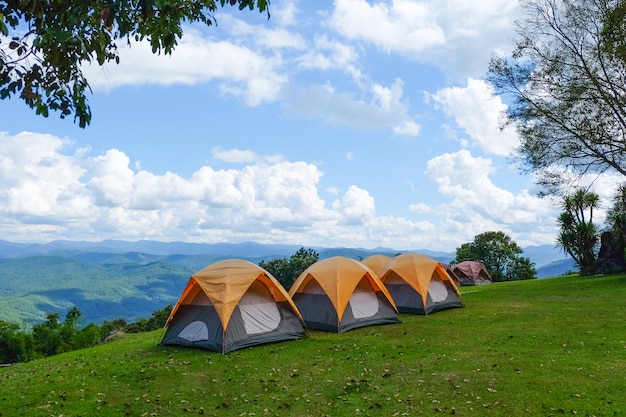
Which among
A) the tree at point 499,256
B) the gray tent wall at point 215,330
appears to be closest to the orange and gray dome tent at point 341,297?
the gray tent wall at point 215,330

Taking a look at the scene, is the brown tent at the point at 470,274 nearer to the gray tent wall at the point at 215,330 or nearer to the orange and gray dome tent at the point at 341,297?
the orange and gray dome tent at the point at 341,297

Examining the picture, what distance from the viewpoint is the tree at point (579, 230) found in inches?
1323

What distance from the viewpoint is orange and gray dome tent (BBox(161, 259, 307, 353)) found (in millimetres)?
12883

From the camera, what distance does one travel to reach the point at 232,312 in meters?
13.1

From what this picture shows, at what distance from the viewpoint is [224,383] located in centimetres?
995

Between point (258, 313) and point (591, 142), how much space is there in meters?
19.4

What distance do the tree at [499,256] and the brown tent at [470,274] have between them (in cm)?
864

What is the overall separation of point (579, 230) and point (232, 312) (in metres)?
31.1

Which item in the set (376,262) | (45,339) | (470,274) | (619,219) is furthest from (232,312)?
(470,274)

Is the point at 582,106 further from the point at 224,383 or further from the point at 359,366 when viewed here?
the point at 224,383

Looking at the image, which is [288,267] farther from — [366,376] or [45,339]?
[366,376]

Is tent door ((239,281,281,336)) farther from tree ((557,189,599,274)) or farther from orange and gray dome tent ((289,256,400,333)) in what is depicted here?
tree ((557,189,599,274))

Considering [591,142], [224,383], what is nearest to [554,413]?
[224,383]

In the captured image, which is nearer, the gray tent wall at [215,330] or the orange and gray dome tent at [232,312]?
the gray tent wall at [215,330]
